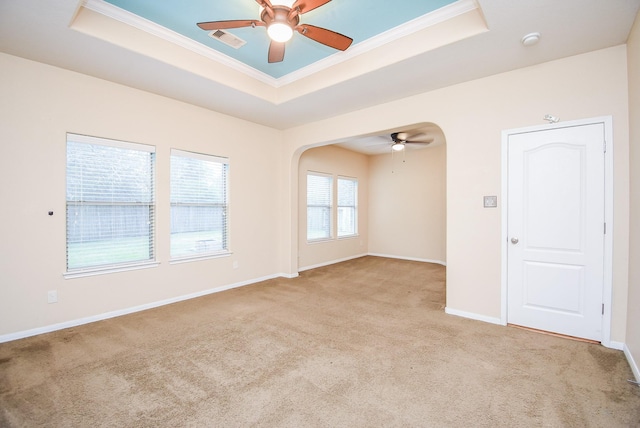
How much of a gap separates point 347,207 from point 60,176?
18.6 feet

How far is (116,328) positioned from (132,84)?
112 inches

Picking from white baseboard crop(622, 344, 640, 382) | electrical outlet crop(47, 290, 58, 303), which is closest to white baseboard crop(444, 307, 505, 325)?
white baseboard crop(622, 344, 640, 382)

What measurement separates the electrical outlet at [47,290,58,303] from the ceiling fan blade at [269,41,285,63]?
3.33 meters

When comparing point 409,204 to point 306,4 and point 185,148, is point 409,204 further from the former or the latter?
point 306,4

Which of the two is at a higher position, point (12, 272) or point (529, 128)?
point (529, 128)

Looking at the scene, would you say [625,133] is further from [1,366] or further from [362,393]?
[1,366]

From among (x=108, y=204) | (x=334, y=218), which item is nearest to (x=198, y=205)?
(x=108, y=204)

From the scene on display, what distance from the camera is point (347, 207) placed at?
752 centimetres

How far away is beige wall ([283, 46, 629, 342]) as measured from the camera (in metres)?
2.58

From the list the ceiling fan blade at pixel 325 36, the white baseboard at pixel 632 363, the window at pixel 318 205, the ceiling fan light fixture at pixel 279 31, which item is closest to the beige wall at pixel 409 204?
the window at pixel 318 205

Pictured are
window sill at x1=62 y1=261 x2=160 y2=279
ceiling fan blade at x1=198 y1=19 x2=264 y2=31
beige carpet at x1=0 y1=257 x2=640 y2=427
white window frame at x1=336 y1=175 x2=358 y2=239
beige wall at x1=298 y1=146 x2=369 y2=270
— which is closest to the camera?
beige carpet at x1=0 y1=257 x2=640 y2=427

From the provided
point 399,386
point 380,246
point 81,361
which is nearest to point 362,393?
point 399,386

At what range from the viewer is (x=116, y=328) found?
10.1 ft

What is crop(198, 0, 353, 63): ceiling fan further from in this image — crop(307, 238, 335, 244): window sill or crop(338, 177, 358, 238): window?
crop(338, 177, 358, 238): window
